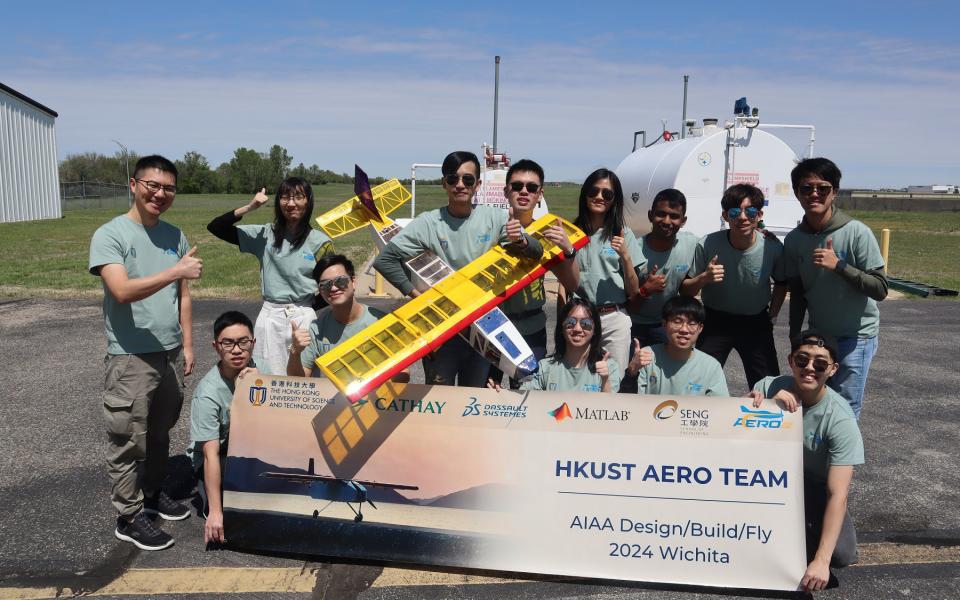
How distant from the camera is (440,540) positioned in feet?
12.0

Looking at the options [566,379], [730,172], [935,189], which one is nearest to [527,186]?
[566,379]

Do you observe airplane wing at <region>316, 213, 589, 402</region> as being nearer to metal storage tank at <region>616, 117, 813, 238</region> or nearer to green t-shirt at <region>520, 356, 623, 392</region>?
green t-shirt at <region>520, 356, 623, 392</region>

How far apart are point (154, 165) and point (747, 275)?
12.3 ft

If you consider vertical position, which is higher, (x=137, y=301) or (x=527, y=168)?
(x=527, y=168)

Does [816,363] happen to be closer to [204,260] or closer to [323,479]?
[323,479]

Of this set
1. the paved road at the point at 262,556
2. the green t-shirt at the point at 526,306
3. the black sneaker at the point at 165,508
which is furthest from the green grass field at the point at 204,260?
the green t-shirt at the point at 526,306

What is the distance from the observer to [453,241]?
14.4 ft

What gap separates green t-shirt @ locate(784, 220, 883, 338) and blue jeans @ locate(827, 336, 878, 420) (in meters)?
0.05

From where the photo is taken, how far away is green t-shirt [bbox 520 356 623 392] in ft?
13.2

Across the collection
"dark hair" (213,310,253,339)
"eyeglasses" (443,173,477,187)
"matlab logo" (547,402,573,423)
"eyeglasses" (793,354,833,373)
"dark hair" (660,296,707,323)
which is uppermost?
"eyeglasses" (443,173,477,187)

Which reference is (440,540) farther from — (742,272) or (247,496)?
(742,272)

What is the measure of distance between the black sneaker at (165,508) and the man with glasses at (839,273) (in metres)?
3.95

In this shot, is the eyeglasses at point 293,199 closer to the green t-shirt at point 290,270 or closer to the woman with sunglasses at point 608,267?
the green t-shirt at point 290,270

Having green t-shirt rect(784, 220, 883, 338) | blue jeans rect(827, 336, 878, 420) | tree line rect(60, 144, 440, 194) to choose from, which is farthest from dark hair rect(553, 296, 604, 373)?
tree line rect(60, 144, 440, 194)
